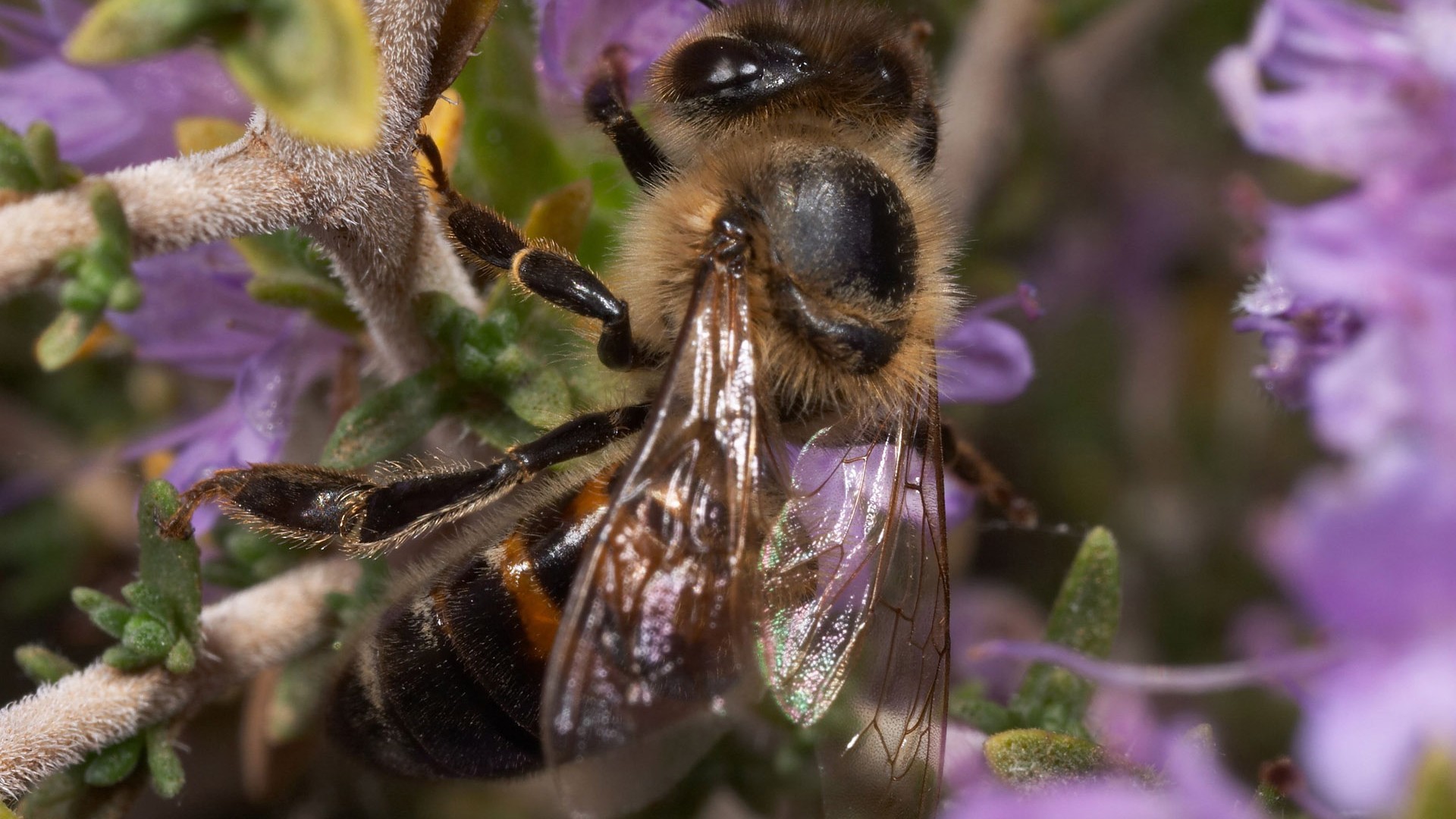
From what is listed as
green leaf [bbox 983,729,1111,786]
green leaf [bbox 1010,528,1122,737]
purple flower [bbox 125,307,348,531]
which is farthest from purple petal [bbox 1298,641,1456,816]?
purple flower [bbox 125,307,348,531]

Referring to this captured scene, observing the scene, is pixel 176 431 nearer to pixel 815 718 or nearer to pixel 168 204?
pixel 168 204

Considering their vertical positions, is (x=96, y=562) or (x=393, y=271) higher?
(x=393, y=271)

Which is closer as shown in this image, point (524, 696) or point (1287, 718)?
point (524, 696)

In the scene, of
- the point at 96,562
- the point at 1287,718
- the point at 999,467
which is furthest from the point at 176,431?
the point at 1287,718

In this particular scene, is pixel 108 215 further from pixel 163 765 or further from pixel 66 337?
pixel 163 765

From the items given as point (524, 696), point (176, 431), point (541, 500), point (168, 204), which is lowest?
point (176, 431)

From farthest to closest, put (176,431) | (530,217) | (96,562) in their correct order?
(96,562) < (176,431) < (530,217)

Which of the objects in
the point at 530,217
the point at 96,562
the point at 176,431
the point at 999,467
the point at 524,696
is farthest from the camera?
the point at 999,467

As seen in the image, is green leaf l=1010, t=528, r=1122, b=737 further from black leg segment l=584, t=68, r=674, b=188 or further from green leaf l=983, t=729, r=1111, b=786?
black leg segment l=584, t=68, r=674, b=188
